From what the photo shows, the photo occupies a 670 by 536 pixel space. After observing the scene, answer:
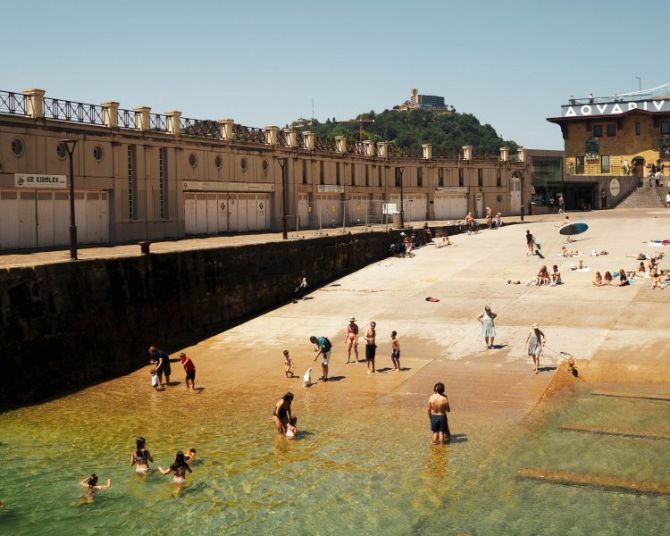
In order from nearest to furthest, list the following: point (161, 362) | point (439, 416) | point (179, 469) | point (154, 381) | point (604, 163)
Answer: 1. point (179, 469)
2. point (439, 416)
3. point (154, 381)
4. point (161, 362)
5. point (604, 163)

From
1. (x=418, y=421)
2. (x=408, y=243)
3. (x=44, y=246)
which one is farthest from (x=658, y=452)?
(x=408, y=243)

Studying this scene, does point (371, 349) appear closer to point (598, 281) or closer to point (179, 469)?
point (179, 469)

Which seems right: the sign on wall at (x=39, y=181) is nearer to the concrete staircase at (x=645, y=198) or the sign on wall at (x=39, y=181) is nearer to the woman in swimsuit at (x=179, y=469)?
the woman in swimsuit at (x=179, y=469)

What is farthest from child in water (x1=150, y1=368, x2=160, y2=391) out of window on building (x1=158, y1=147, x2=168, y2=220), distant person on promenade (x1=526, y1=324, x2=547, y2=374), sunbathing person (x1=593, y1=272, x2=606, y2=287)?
sunbathing person (x1=593, y1=272, x2=606, y2=287)

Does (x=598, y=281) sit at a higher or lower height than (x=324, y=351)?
higher

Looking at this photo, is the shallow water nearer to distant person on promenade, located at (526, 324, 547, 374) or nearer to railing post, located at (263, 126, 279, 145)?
distant person on promenade, located at (526, 324, 547, 374)

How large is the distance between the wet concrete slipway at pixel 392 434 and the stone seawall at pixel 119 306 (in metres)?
0.96

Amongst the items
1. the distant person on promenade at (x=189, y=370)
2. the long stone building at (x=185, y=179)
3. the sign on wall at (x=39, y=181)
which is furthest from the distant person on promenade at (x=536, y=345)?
the sign on wall at (x=39, y=181)

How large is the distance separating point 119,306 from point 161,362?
11.7 feet

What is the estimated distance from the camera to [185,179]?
43.7 metres

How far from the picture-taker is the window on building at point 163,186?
42.1 metres

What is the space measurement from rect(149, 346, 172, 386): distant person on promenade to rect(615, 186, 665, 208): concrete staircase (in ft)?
195

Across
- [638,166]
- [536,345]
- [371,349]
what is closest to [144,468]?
[371,349]

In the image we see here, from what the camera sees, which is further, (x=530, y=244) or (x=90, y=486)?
(x=530, y=244)
